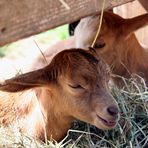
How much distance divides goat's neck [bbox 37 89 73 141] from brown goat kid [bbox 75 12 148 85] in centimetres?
84

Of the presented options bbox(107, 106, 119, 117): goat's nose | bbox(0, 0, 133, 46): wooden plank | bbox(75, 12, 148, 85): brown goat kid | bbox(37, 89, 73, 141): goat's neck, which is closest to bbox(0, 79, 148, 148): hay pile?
bbox(37, 89, 73, 141): goat's neck

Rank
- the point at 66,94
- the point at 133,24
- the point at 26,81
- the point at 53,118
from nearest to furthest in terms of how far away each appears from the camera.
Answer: the point at 26,81 → the point at 66,94 → the point at 53,118 → the point at 133,24

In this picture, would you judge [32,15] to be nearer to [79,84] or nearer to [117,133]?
[79,84]

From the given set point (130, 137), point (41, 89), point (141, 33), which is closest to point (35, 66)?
point (141, 33)

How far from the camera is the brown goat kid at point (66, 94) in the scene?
394 centimetres

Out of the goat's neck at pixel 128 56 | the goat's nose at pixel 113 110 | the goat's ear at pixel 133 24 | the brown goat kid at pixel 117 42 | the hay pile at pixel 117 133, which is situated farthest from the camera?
the goat's neck at pixel 128 56

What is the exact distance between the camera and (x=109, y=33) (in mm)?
5156

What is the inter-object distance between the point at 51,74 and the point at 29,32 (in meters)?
1.21

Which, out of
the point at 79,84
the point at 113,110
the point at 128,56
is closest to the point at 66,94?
the point at 79,84

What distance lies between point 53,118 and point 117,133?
0.52 m

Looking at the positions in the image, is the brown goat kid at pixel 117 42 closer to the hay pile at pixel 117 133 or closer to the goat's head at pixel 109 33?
the goat's head at pixel 109 33

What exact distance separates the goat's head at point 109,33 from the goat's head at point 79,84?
34.1 inches

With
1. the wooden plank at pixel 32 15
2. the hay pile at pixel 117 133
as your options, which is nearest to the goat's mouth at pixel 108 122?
the hay pile at pixel 117 133

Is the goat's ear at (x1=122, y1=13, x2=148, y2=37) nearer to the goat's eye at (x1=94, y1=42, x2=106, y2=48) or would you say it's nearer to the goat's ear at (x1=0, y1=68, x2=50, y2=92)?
the goat's eye at (x1=94, y1=42, x2=106, y2=48)
